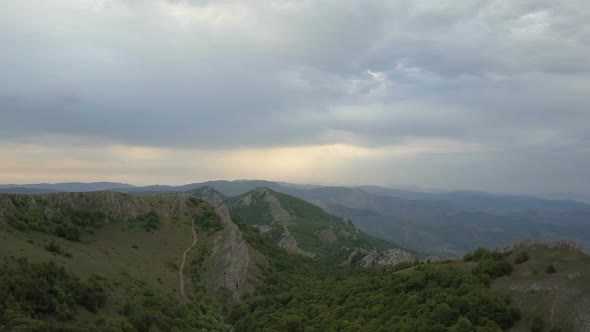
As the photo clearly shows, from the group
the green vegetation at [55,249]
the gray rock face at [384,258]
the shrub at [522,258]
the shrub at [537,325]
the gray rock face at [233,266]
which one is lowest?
the gray rock face at [384,258]

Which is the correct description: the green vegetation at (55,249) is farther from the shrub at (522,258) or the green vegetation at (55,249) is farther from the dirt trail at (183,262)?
the shrub at (522,258)

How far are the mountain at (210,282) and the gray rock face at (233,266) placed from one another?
0.29 meters

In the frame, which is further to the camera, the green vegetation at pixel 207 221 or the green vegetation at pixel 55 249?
the green vegetation at pixel 207 221

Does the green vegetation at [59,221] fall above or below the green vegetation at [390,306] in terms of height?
above

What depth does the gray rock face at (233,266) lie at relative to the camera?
80812 millimetres

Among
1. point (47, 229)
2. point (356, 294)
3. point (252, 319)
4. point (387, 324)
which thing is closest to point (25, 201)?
point (47, 229)

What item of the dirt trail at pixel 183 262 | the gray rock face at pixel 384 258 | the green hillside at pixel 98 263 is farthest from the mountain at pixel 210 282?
the gray rock face at pixel 384 258

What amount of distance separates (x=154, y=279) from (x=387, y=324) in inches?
1890

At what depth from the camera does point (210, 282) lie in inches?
3214

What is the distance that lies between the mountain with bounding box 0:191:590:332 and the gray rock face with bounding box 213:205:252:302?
29 centimetres

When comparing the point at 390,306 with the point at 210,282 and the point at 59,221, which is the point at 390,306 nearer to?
the point at 210,282

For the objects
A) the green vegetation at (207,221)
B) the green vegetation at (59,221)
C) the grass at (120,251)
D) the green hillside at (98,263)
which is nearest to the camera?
the green hillside at (98,263)

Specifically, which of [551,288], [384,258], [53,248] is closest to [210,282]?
[53,248]

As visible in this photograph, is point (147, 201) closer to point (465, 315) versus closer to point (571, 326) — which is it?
point (465, 315)
